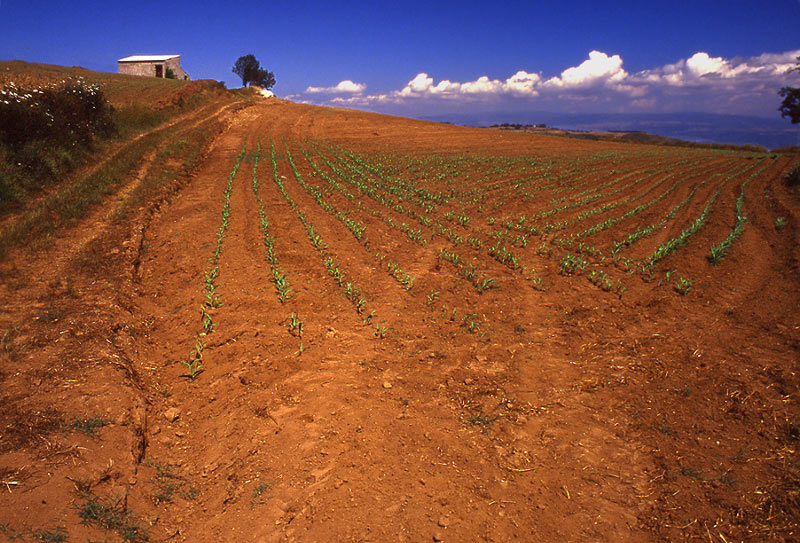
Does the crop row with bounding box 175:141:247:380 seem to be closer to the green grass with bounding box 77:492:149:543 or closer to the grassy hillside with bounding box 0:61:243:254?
the green grass with bounding box 77:492:149:543

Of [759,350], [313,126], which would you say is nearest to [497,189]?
[759,350]

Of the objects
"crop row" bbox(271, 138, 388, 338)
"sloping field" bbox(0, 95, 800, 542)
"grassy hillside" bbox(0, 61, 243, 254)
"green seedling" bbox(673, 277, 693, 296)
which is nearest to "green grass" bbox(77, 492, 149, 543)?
"sloping field" bbox(0, 95, 800, 542)

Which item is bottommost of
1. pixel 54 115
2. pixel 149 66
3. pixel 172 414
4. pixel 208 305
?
pixel 172 414

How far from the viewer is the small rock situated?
460 cm

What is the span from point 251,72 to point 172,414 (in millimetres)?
83692

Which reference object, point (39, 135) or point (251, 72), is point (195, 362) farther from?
point (251, 72)

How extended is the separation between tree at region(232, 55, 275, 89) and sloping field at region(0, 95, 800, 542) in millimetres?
74910

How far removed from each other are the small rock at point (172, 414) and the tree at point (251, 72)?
83.0 m

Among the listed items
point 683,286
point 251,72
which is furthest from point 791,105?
point 251,72

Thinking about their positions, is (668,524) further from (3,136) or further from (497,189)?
(3,136)

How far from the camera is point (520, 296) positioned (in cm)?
736

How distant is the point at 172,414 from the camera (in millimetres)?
4641

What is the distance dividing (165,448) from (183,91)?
40528 mm

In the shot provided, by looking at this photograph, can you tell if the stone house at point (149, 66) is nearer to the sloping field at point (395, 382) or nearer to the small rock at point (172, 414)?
the sloping field at point (395, 382)
